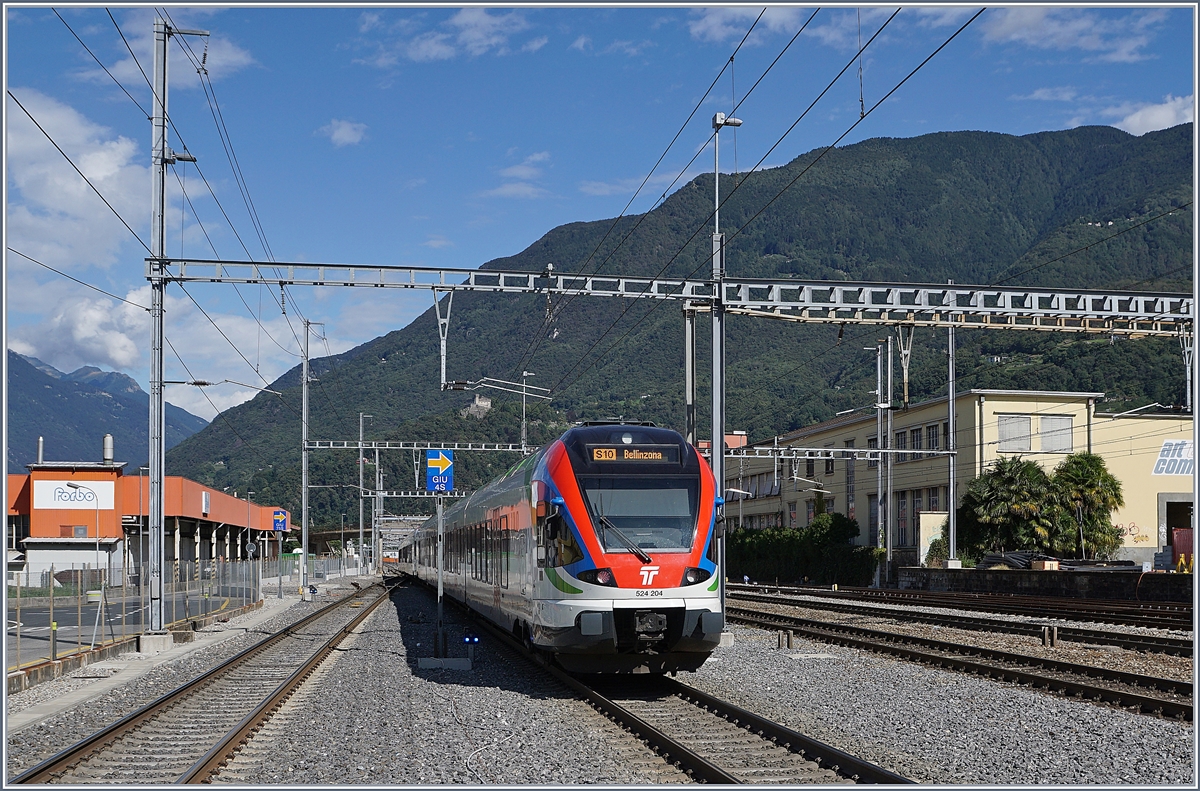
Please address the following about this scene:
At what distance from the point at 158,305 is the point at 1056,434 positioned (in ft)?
176

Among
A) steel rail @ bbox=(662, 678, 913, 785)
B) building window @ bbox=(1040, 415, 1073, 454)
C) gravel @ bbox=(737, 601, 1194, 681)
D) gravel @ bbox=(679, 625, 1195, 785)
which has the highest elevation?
building window @ bbox=(1040, 415, 1073, 454)

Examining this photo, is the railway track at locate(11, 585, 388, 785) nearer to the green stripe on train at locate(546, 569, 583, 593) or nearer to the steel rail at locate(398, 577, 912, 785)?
the green stripe on train at locate(546, 569, 583, 593)

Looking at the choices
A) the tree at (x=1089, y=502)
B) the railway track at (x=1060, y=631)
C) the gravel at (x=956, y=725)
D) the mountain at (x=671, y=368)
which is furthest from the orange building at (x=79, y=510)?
the gravel at (x=956, y=725)

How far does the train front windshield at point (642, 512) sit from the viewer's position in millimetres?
15125

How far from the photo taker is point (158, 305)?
2464 centimetres

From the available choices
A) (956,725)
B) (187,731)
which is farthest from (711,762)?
(187,731)

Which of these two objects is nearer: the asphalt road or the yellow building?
the asphalt road

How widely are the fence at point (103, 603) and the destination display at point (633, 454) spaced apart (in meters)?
8.86

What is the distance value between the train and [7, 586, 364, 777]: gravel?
17.7ft

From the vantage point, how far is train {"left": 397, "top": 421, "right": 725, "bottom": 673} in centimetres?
1487

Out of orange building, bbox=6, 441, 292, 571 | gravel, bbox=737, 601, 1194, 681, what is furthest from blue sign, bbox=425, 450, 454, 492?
orange building, bbox=6, 441, 292, 571

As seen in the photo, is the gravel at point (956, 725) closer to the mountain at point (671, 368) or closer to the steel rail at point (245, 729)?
the steel rail at point (245, 729)

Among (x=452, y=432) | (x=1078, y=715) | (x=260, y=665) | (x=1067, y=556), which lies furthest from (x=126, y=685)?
(x=452, y=432)

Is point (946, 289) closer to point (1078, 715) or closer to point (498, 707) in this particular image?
point (1078, 715)
